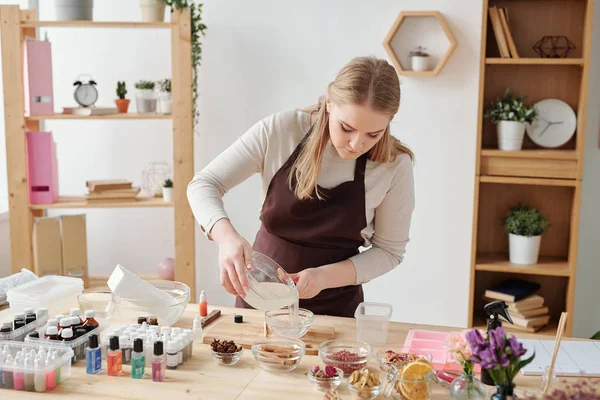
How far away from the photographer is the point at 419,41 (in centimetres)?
379

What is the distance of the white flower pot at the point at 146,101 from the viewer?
12.1 feet

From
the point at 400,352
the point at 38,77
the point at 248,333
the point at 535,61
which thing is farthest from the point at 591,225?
the point at 38,77

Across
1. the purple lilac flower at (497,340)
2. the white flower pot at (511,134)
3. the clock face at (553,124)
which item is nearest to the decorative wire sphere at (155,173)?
the white flower pot at (511,134)

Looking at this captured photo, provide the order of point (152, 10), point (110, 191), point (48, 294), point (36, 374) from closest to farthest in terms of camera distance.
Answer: point (36, 374), point (48, 294), point (152, 10), point (110, 191)

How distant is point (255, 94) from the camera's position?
13.1 feet

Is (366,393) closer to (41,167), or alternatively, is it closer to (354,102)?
(354,102)

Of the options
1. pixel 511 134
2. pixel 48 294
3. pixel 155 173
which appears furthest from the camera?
pixel 155 173

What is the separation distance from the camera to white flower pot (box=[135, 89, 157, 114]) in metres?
3.69

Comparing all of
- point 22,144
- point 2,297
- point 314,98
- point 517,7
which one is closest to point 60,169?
point 22,144

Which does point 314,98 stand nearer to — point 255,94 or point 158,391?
point 255,94

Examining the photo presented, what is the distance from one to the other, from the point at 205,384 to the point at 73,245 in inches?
90.0

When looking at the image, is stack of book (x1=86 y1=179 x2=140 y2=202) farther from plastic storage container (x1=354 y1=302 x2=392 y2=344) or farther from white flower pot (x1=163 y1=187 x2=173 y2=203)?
plastic storage container (x1=354 y1=302 x2=392 y2=344)

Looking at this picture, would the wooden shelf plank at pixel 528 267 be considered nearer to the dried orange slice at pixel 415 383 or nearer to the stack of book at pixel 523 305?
the stack of book at pixel 523 305

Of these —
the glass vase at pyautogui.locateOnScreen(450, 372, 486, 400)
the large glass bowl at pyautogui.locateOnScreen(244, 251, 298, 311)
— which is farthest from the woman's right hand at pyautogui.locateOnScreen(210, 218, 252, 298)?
the glass vase at pyautogui.locateOnScreen(450, 372, 486, 400)
